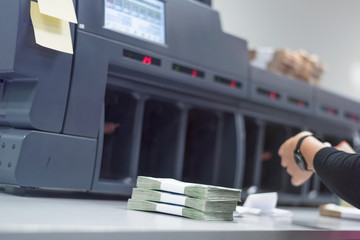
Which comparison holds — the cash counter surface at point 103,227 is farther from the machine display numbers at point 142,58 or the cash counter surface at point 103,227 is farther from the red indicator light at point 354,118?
the red indicator light at point 354,118

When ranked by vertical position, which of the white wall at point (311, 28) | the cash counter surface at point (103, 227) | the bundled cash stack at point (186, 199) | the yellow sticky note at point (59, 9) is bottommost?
the cash counter surface at point (103, 227)

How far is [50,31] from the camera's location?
1082 mm

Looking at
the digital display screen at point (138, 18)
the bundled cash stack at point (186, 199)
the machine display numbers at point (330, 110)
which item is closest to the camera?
the bundled cash stack at point (186, 199)

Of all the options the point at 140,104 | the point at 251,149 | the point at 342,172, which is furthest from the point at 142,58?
the point at 251,149

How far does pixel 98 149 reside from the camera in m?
1.23

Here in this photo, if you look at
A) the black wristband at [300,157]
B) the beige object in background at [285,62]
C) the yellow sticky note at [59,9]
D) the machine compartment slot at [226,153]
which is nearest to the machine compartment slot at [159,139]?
the machine compartment slot at [226,153]

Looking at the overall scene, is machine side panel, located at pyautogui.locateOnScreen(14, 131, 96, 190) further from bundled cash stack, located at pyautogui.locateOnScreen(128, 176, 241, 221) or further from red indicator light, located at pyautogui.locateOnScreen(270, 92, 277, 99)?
red indicator light, located at pyautogui.locateOnScreen(270, 92, 277, 99)

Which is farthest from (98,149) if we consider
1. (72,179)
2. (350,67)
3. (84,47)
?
(350,67)

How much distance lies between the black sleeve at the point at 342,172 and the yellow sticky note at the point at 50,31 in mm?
630

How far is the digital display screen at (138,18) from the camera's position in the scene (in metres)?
1.28

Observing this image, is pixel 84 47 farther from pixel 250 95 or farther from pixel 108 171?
pixel 250 95

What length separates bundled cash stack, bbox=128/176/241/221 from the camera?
0.99m

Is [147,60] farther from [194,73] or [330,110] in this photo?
[330,110]

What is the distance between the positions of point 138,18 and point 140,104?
0.23 m
